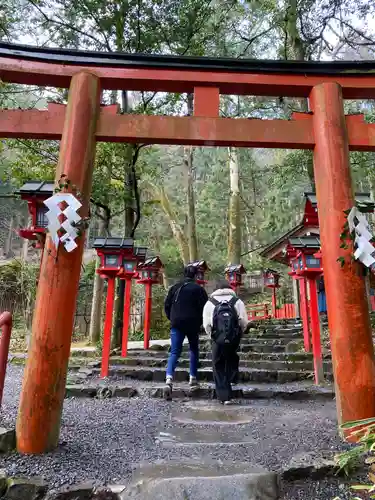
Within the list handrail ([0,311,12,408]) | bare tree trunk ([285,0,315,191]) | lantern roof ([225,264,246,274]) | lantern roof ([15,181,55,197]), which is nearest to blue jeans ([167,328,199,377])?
handrail ([0,311,12,408])

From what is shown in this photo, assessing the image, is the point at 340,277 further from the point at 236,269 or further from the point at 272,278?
the point at 272,278

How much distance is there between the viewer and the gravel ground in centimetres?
299

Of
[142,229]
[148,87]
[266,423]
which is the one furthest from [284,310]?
[148,87]

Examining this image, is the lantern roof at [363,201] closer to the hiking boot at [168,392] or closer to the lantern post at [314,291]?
the lantern post at [314,291]

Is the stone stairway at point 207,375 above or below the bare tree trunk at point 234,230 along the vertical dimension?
below

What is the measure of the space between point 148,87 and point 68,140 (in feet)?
4.33

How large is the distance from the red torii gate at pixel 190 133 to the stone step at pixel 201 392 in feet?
8.01

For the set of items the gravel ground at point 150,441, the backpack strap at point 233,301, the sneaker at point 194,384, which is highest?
the backpack strap at point 233,301

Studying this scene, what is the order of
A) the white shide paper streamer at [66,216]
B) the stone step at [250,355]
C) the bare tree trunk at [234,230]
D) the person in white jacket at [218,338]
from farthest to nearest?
the bare tree trunk at [234,230] → the stone step at [250,355] → the person in white jacket at [218,338] → the white shide paper streamer at [66,216]

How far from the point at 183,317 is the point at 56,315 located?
2644 millimetres

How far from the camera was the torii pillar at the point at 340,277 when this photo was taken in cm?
375

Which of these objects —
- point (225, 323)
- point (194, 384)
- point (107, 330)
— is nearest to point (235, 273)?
point (107, 330)

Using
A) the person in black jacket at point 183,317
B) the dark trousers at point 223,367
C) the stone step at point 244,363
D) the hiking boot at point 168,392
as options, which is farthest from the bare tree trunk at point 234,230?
the dark trousers at point 223,367

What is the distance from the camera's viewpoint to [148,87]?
472cm
